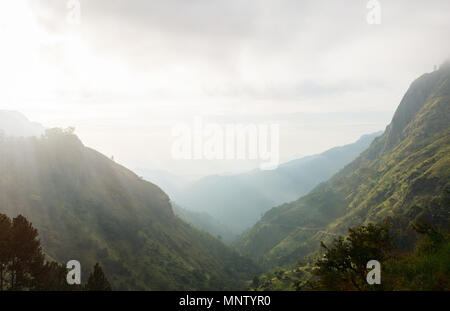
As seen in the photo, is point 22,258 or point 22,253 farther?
point 22,258

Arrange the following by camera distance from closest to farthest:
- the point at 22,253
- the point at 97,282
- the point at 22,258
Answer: the point at 22,253
the point at 22,258
the point at 97,282

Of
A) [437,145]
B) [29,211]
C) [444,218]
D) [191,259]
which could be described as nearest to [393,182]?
[437,145]

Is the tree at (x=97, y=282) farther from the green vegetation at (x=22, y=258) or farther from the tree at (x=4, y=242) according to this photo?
the tree at (x=4, y=242)

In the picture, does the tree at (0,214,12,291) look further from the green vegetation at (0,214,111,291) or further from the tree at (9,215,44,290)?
the tree at (9,215,44,290)

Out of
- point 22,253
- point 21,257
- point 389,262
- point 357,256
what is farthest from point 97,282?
point 389,262

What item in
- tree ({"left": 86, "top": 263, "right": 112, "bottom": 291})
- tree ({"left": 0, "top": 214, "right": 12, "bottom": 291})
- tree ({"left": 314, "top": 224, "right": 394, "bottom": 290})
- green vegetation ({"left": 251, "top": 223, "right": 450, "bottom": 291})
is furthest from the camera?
tree ({"left": 86, "top": 263, "right": 112, "bottom": 291})

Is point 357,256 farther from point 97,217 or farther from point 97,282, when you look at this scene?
point 97,217

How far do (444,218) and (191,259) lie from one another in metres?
131

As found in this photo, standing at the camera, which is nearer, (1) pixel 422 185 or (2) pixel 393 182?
(1) pixel 422 185

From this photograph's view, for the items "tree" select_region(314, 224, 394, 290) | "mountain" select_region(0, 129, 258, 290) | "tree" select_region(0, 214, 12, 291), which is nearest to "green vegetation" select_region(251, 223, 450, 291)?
"tree" select_region(314, 224, 394, 290)

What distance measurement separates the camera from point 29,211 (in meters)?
91.2

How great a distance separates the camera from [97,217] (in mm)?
114375

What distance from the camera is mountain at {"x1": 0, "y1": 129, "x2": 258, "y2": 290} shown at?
92375mm
